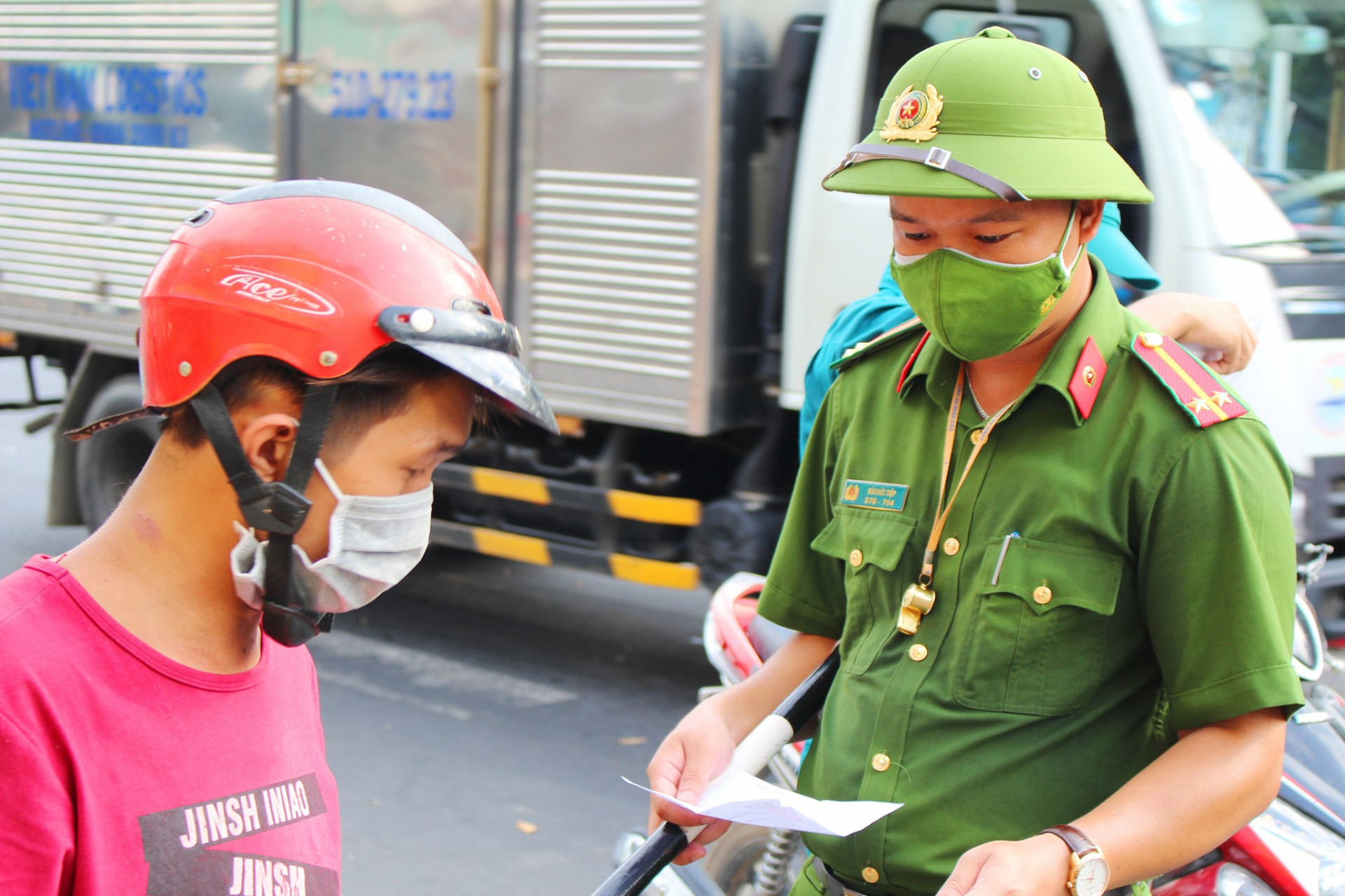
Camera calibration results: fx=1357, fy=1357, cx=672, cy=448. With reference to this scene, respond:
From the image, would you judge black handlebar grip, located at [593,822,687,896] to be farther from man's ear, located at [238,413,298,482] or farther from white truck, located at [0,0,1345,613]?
white truck, located at [0,0,1345,613]

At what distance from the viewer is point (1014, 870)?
1493mm

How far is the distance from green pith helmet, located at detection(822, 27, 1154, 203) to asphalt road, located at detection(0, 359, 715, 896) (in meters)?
2.90

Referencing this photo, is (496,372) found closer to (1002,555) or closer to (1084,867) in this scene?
(1002,555)

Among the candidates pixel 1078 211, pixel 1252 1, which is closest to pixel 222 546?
pixel 1078 211

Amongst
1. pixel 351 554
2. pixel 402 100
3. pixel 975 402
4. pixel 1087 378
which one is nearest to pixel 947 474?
pixel 975 402

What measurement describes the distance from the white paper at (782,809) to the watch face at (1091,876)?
0.24 meters

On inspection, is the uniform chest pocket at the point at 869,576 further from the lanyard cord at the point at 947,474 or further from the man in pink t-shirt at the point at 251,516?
the man in pink t-shirt at the point at 251,516

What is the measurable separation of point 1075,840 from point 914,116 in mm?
898

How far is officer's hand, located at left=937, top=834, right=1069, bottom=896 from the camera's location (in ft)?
4.87

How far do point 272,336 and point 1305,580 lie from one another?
1.90 m

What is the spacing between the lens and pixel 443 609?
267 inches

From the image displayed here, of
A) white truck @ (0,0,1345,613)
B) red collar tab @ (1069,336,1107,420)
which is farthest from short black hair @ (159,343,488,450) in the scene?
white truck @ (0,0,1345,613)

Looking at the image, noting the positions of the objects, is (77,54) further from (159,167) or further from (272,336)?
(272,336)

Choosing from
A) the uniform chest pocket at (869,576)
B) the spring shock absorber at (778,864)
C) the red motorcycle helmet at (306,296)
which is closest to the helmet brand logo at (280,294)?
the red motorcycle helmet at (306,296)
